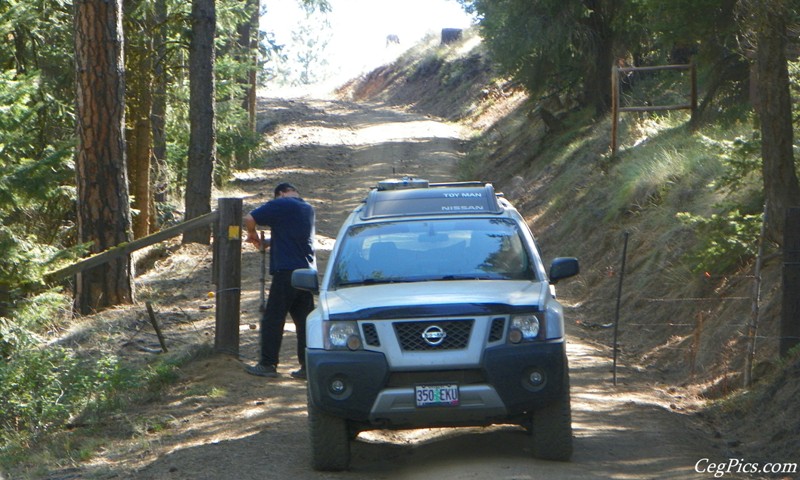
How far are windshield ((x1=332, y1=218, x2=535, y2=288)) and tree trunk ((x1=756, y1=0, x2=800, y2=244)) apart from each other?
3831 millimetres

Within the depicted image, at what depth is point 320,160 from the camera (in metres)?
34.1

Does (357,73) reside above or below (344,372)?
above

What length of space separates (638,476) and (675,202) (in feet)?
30.8

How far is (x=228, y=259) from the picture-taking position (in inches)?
427

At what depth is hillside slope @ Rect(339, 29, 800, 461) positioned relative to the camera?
10078mm

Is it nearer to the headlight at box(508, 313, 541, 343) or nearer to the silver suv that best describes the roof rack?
the silver suv

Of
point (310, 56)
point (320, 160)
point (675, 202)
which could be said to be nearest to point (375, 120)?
point (320, 160)

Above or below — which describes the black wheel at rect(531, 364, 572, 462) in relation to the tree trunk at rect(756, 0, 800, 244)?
below

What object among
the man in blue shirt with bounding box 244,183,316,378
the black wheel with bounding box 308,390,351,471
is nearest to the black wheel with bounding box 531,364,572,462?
the black wheel with bounding box 308,390,351,471

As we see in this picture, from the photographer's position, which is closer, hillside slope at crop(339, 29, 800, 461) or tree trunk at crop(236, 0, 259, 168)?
hillside slope at crop(339, 29, 800, 461)

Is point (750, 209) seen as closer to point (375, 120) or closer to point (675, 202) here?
point (675, 202)

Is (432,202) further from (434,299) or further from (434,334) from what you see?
(434,334)

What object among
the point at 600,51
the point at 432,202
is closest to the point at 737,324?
the point at 432,202

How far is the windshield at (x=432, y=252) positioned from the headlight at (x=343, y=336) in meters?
0.81
